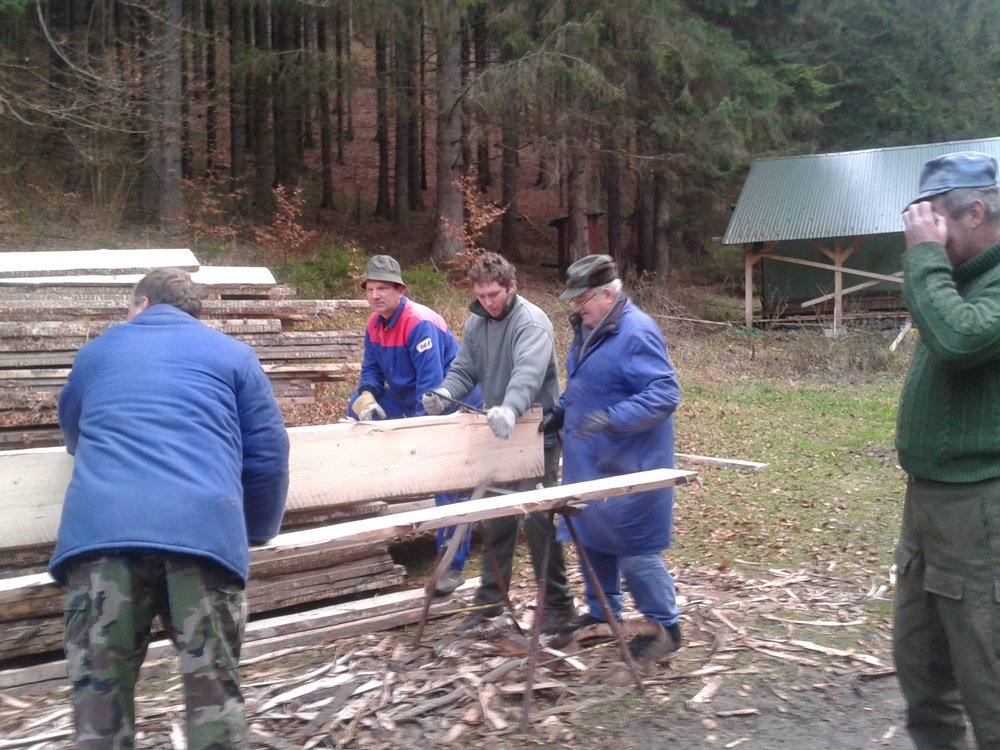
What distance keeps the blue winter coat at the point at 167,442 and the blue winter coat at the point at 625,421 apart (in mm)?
1808

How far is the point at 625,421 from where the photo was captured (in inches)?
173

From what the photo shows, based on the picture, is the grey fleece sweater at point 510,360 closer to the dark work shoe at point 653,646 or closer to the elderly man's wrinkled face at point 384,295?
the elderly man's wrinkled face at point 384,295

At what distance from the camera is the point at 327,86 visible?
1867 centimetres

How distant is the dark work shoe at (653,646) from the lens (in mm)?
4648

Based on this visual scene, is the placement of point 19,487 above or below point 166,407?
below

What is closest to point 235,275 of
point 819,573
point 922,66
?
point 819,573

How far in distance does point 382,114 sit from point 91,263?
50.0ft

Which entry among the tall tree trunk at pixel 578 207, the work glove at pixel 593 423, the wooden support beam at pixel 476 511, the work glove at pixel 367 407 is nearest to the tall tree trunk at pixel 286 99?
the tall tree trunk at pixel 578 207

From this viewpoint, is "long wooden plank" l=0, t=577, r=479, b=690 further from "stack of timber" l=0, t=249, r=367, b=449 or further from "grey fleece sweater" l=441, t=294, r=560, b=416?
"stack of timber" l=0, t=249, r=367, b=449

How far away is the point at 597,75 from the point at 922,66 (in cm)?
1384

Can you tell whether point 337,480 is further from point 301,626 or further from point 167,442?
point 167,442

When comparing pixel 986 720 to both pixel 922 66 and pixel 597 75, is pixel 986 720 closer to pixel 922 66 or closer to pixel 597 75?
pixel 597 75

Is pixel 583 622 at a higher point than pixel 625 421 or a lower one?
lower

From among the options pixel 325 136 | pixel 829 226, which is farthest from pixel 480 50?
pixel 829 226
